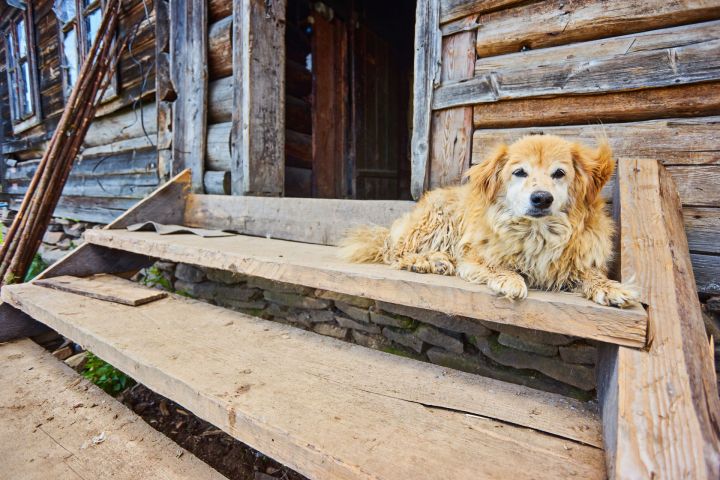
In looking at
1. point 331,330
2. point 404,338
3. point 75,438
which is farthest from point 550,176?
point 75,438

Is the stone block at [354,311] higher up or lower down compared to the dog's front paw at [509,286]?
lower down

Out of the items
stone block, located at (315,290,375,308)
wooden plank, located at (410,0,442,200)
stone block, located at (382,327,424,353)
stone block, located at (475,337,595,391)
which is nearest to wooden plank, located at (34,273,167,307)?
stone block, located at (315,290,375,308)

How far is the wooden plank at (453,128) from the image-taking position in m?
2.07

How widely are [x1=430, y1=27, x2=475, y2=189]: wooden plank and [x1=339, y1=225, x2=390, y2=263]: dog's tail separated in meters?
0.59

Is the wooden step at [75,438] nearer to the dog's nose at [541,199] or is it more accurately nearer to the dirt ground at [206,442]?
the dirt ground at [206,442]

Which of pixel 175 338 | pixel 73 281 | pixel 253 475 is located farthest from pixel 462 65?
pixel 73 281

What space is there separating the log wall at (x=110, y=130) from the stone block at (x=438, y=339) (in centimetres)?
337

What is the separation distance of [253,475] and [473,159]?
207cm

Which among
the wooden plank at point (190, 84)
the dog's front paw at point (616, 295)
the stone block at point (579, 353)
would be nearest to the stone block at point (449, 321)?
the stone block at point (579, 353)

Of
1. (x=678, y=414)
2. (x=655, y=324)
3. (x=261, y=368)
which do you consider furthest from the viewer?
(x=261, y=368)

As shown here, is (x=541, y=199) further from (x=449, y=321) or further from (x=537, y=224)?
(x=449, y=321)

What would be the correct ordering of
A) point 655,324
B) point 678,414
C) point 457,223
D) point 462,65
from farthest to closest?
point 462,65 < point 457,223 < point 655,324 < point 678,414

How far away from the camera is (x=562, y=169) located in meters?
1.33

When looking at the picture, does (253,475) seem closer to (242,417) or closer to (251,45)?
(242,417)
